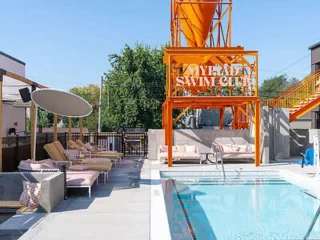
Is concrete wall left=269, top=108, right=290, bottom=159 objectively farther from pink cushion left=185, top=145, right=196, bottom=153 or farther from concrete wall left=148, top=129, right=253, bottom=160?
pink cushion left=185, top=145, right=196, bottom=153

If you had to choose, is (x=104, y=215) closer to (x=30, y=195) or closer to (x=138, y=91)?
(x=30, y=195)

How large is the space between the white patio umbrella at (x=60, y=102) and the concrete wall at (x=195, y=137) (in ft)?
14.9

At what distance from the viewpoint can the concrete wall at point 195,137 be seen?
15.3 meters

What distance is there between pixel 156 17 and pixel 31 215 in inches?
828

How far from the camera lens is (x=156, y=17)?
2489cm

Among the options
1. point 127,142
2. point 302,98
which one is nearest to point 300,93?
point 302,98

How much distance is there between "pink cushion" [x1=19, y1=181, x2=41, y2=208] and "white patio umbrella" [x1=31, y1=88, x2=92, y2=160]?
7.82 feet

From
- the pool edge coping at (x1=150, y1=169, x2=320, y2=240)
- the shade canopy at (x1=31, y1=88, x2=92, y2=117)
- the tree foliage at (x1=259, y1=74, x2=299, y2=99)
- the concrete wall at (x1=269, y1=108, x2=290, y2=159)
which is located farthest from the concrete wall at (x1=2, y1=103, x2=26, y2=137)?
the tree foliage at (x1=259, y1=74, x2=299, y2=99)

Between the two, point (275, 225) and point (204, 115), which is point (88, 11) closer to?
point (275, 225)

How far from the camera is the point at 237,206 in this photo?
8.18 meters

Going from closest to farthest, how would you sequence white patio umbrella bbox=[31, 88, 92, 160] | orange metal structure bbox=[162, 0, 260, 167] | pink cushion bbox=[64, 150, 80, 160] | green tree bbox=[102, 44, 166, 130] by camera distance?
1. white patio umbrella bbox=[31, 88, 92, 160]
2. pink cushion bbox=[64, 150, 80, 160]
3. orange metal structure bbox=[162, 0, 260, 167]
4. green tree bbox=[102, 44, 166, 130]

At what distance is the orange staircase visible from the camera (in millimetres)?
15875

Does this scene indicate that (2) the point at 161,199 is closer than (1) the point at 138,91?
Yes

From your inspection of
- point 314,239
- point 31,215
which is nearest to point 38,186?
point 31,215
